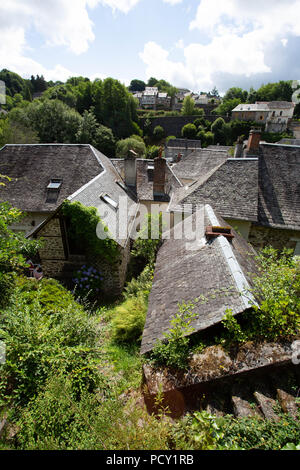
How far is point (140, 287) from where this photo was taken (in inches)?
359

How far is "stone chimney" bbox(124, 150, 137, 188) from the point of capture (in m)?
15.8

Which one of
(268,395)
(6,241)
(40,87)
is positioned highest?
(40,87)

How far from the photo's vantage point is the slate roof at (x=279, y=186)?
10671 mm

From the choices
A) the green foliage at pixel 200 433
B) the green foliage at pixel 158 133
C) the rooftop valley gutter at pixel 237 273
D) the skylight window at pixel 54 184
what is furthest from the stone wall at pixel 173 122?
the green foliage at pixel 200 433

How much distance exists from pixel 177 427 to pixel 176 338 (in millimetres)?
1269

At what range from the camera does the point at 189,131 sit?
2235 inches

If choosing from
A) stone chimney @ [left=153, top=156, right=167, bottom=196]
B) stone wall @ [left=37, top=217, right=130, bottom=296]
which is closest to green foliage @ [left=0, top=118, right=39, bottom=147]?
stone chimney @ [left=153, top=156, right=167, bottom=196]

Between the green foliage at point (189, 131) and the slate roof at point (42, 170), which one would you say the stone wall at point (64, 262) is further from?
the green foliage at point (189, 131)

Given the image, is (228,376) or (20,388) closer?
(228,376)

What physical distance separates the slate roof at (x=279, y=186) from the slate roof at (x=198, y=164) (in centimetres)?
1065
